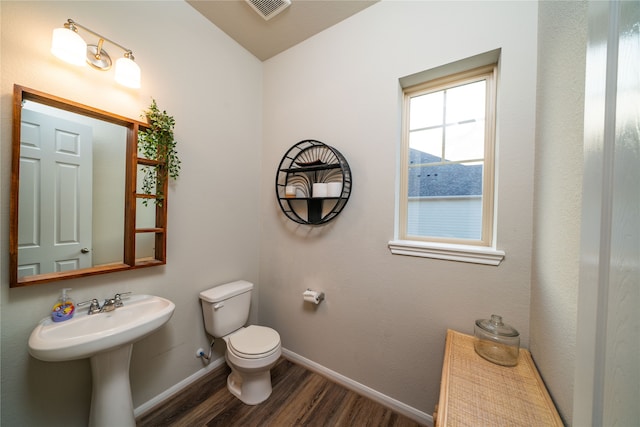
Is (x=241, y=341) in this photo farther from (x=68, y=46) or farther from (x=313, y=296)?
(x=68, y=46)

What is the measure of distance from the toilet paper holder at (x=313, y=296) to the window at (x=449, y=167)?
702 mm

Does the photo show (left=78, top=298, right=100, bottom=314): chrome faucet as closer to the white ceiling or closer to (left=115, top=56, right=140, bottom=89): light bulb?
(left=115, top=56, right=140, bottom=89): light bulb

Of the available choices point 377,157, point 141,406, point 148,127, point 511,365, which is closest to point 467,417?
point 511,365

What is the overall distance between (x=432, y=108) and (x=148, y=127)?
1.82 meters

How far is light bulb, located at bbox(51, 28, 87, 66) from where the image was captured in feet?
3.23

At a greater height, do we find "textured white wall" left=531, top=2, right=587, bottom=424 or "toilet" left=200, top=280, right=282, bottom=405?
"textured white wall" left=531, top=2, right=587, bottom=424

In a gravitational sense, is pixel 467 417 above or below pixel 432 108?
below

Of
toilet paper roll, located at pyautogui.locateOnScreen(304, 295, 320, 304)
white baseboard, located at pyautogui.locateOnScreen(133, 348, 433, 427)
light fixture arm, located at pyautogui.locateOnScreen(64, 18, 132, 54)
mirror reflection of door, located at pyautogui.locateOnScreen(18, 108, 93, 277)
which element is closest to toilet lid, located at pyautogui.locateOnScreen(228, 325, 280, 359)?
toilet paper roll, located at pyautogui.locateOnScreen(304, 295, 320, 304)

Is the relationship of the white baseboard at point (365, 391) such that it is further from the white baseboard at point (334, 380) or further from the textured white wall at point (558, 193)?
the textured white wall at point (558, 193)

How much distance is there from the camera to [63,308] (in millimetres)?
1048

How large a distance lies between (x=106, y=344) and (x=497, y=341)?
176 centimetres

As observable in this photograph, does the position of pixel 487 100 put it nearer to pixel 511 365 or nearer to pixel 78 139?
pixel 511 365

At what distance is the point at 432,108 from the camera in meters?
1.45

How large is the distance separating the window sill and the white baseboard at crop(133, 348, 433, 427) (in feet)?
3.22
